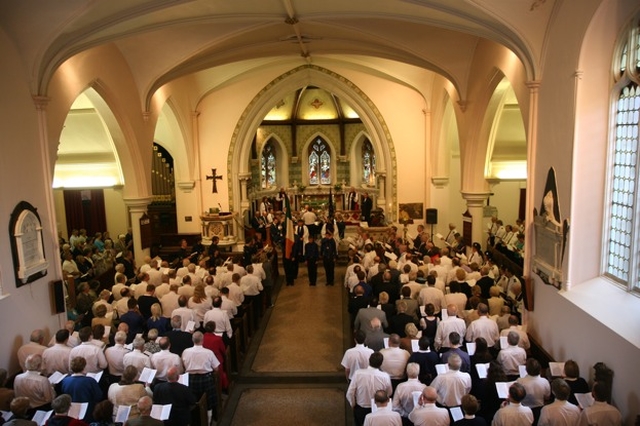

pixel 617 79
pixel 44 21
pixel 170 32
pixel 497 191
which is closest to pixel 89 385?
pixel 44 21

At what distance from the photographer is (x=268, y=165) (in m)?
23.8

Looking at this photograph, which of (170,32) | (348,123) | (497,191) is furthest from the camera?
(348,123)

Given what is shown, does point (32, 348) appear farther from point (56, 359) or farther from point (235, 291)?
point (235, 291)

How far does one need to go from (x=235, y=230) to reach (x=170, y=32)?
770 cm

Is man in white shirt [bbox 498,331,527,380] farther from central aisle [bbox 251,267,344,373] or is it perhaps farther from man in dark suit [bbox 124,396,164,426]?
man in dark suit [bbox 124,396,164,426]

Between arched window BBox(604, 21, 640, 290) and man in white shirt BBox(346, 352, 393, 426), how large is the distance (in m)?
2.88

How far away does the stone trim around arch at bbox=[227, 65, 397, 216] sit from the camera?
57.2 ft

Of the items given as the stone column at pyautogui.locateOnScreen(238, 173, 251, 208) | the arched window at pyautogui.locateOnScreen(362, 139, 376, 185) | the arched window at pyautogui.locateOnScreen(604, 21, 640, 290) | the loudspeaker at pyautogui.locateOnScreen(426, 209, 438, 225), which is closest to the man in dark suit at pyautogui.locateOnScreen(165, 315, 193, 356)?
the arched window at pyautogui.locateOnScreen(604, 21, 640, 290)

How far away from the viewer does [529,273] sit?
786 cm

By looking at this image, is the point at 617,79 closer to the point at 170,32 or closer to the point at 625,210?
the point at 625,210

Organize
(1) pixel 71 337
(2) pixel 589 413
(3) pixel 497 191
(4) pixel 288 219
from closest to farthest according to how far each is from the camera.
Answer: (2) pixel 589 413 → (1) pixel 71 337 → (4) pixel 288 219 → (3) pixel 497 191

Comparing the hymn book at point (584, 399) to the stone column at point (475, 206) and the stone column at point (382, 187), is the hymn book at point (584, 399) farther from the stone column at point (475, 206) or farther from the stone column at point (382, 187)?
the stone column at point (382, 187)

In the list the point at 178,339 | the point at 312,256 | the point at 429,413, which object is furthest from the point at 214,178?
the point at 429,413

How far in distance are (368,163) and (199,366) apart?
18.1 m
